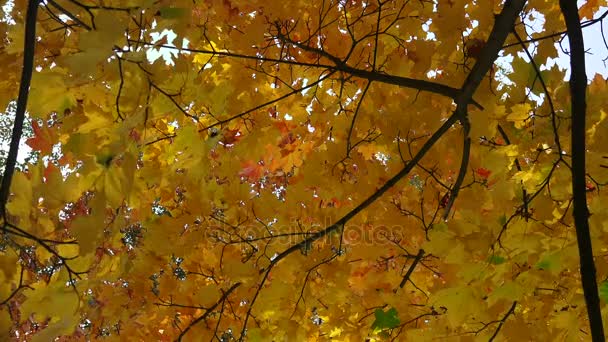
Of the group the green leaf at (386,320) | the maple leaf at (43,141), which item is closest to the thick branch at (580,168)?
the green leaf at (386,320)

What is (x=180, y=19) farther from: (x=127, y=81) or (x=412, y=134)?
(x=412, y=134)

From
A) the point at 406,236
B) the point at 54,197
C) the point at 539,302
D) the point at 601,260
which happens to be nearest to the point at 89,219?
the point at 54,197

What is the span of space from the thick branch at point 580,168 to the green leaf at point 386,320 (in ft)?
2.64

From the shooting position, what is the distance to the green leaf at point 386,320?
5.75 ft


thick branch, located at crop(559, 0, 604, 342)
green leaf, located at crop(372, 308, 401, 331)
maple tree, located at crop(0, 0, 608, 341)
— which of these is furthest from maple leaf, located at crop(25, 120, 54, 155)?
thick branch, located at crop(559, 0, 604, 342)

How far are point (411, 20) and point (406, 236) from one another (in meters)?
0.82

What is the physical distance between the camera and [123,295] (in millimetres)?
1895

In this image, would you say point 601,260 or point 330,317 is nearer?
point 601,260

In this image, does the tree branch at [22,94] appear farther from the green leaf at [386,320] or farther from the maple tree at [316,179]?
the green leaf at [386,320]

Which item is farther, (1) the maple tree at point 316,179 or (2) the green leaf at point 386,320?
(2) the green leaf at point 386,320

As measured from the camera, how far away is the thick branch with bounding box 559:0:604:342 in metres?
1.00

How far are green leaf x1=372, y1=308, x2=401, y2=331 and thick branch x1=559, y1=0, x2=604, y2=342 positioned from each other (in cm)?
81

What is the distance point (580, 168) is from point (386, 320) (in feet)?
2.90

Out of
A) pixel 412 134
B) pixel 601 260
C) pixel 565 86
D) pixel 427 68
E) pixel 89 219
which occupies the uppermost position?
pixel 427 68
